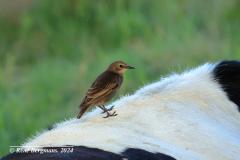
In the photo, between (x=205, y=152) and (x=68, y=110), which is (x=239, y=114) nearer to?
(x=205, y=152)

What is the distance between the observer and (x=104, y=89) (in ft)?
14.3

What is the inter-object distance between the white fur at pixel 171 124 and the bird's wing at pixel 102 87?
71 mm

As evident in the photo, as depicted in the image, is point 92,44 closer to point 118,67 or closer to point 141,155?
point 118,67

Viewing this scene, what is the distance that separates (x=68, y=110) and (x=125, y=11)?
9.36 feet

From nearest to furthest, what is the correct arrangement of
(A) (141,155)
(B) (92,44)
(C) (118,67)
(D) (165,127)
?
(A) (141,155)
(D) (165,127)
(C) (118,67)
(B) (92,44)

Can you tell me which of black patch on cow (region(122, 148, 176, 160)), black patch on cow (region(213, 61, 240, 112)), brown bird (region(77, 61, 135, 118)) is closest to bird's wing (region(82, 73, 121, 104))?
brown bird (region(77, 61, 135, 118))

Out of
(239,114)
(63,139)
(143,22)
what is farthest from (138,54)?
(63,139)

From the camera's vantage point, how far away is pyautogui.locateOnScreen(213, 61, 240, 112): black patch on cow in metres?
4.78

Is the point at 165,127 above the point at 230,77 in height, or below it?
below

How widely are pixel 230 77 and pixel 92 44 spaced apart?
5.68m

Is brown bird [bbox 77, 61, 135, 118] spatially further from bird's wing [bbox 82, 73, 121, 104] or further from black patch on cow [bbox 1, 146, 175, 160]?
black patch on cow [bbox 1, 146, 175, 160]

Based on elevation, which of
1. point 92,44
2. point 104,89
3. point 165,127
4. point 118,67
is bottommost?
point 165,127


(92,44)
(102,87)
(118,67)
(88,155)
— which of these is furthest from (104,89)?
(92,44)

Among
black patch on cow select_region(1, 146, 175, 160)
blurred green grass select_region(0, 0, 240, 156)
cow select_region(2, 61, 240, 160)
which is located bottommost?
black patch on cow select_region(1, 146, 175, 160)
